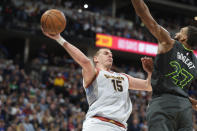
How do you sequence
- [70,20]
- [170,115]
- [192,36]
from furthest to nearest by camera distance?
[70,20]
[192,36]
[170,115]

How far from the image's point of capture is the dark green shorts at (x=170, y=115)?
3172 millimetres

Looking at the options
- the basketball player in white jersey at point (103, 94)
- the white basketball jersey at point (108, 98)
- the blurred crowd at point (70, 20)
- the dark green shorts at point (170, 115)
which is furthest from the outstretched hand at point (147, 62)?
the blurred crowd at point (70, 20)

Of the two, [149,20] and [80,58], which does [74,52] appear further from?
[149,20]

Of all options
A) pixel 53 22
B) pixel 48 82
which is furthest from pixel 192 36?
pixel 48 82

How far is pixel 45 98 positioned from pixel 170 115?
1059cm

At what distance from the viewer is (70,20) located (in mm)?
16625

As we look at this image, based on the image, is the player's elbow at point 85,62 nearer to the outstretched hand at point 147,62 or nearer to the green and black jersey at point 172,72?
the outstretched hand at point 147,62

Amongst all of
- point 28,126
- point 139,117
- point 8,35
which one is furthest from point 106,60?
point 8,35

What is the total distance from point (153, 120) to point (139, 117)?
38.4 feet

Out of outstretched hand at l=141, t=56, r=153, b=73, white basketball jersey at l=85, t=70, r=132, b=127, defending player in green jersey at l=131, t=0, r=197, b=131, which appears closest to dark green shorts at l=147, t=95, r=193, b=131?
defending player in green jersey at l=131, t=0, r=197, b=131

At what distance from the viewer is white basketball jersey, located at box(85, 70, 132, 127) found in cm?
409

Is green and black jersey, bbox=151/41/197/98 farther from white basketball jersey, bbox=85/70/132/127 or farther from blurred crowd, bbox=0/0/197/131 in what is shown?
blurred crowd, bbox=0/0/197/131

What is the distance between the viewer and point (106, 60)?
455 centimetres

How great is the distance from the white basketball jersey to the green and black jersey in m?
0.86
